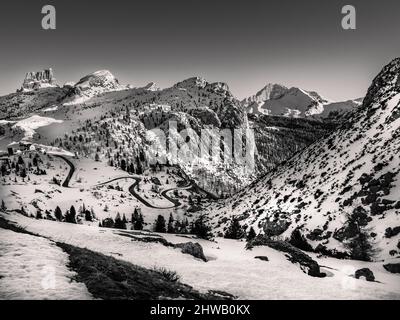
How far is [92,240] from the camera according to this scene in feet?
101

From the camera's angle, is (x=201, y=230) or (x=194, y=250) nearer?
(x=194, y=250)

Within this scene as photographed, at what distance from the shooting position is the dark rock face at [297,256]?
2796 cm

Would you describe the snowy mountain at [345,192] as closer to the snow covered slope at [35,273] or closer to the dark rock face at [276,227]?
the dark rock face at [276,227]

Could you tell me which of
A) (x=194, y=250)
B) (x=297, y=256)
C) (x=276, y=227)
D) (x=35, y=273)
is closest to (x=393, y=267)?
(x=297, y=256)

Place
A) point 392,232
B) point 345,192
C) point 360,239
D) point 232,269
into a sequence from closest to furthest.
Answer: point 232,269 < point 392,232 < point 360,239 < point 345,192

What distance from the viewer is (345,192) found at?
285ft

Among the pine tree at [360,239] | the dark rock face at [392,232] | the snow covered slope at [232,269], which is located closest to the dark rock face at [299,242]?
the pine tree at [360,239]

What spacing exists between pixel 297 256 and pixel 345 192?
62.5 metres

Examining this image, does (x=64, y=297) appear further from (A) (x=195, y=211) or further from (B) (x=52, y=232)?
(A) (x=195, y=211)

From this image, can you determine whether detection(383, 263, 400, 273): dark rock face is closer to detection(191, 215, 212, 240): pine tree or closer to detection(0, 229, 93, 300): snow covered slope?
detection(191, 215, 212, 240): pine tree

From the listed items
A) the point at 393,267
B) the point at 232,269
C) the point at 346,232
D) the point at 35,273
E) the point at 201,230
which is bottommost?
the point at 346,232

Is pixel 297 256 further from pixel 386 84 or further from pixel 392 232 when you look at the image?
pixel 386 84

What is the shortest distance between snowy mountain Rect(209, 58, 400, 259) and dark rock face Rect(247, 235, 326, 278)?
32.4m
